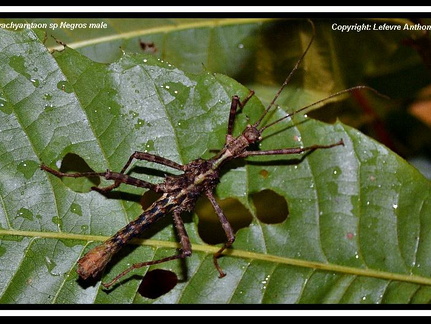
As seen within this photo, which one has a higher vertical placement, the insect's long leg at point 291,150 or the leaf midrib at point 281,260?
the insect's long leg at point 291,150

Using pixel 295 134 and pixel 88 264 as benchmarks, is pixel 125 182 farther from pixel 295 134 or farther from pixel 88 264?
pixel 295 134

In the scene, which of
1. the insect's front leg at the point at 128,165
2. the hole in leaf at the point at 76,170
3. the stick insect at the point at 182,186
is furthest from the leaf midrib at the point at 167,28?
the insect's front leg at the point at 128,165

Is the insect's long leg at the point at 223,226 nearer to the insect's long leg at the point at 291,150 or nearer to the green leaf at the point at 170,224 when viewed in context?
the green leaf at the point at 170,224

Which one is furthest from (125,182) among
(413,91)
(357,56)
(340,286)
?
(413,91)

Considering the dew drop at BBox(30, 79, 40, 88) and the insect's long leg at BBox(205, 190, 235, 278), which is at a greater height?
the dew drop at BBox(30, 79, 40, 88)

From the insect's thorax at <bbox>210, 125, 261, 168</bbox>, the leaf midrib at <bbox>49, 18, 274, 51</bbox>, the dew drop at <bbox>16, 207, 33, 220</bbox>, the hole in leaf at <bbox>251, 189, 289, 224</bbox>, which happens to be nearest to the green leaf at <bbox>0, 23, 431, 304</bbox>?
the dew drop at <bbox>16, 207, 33, 220</bbox>

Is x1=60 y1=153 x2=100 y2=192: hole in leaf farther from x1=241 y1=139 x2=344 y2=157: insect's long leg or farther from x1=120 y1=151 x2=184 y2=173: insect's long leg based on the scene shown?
x1=241 y1=139 x2=344 y2=157: insect's long leg

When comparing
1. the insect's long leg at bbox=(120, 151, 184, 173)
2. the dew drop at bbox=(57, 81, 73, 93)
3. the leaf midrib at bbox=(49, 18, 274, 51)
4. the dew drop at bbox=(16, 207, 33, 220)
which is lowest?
the dew drop at bbox=(16, 207, 33, 220)
